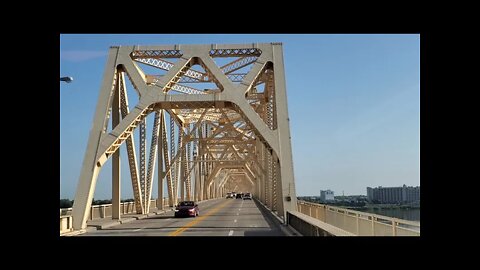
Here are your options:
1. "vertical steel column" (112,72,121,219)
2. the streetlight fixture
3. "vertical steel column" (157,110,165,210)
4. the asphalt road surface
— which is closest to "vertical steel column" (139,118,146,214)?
the asphalt road surface

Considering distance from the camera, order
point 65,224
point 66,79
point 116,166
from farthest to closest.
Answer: point 116,166 < point 65,224 < point 66,79

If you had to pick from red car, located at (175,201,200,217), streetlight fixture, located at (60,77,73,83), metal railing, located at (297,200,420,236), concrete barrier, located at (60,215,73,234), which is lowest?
red car, located at (175,201,200,217)

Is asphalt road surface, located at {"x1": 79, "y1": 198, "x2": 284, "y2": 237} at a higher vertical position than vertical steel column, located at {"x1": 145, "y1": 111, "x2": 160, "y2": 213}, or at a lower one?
lower

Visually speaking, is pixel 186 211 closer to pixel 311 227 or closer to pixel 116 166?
pixel 116 166

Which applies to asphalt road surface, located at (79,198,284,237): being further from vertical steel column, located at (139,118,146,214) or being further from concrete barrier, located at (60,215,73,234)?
vertical steel column, located at (139,118,146,214)

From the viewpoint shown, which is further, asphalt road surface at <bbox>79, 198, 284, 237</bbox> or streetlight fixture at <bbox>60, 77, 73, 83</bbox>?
asphalt road surface at <bbox>79, 198, 284, 237</bbox>

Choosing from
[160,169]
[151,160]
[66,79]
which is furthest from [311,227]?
[160,169]

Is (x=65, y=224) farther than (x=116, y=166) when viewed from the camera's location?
No

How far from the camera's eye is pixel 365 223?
1652cm

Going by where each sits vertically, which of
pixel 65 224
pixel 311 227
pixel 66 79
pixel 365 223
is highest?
pixel 66 79

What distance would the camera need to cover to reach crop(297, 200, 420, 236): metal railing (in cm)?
1266
